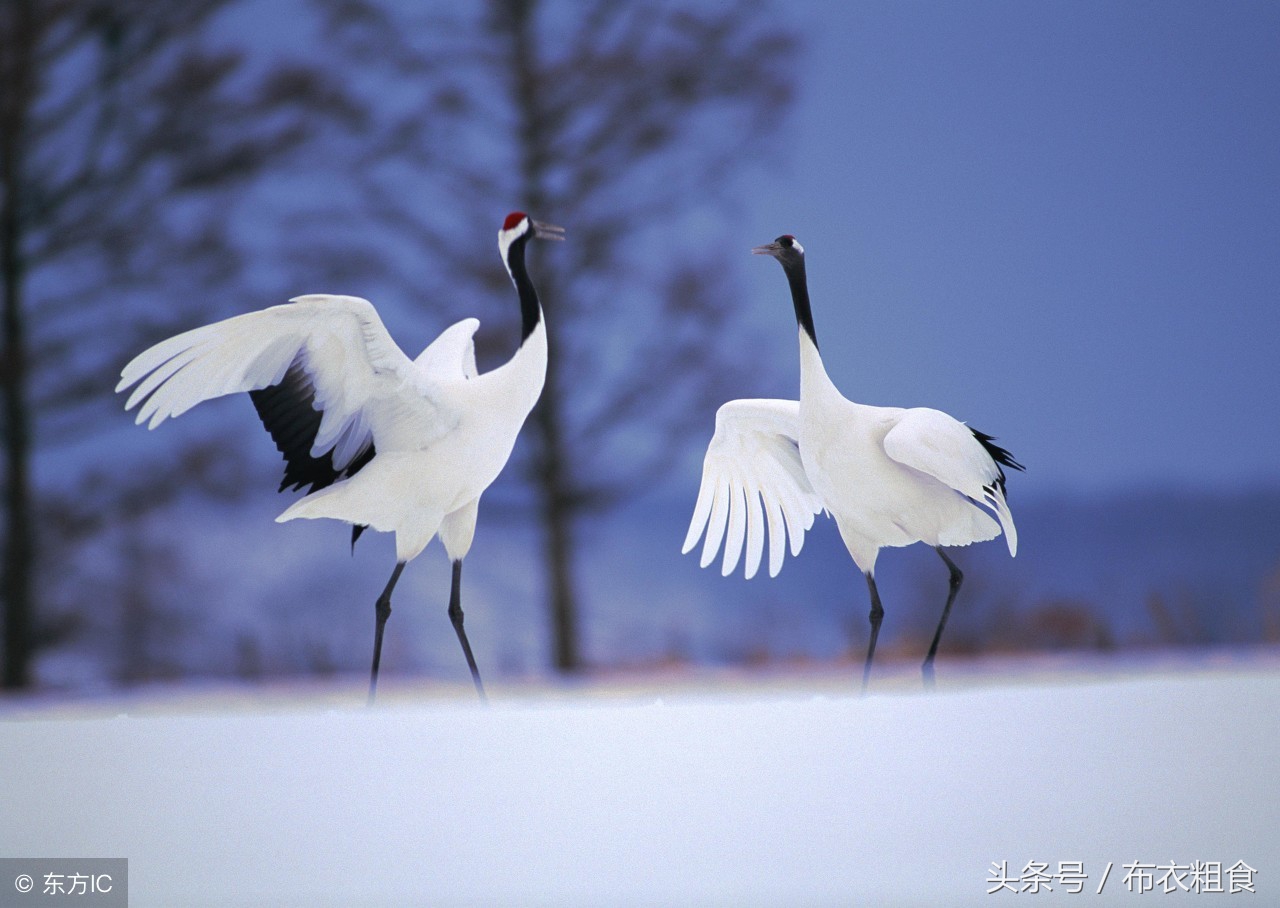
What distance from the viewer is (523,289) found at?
3092 millimetres

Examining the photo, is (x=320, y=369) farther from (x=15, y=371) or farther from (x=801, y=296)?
(x=15, y=371)

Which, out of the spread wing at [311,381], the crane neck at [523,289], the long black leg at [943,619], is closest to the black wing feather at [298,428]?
the spread wing at [311,381]

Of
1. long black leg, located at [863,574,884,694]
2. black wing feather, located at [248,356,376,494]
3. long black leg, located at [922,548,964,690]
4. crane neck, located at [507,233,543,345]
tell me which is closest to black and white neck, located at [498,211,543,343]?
crane neck, located at [507,233,543,345]

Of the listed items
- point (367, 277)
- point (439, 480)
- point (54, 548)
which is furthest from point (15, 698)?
point (439, 480)

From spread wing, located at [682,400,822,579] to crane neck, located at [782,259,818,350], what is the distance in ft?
1.23

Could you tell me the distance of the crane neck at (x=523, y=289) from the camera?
3072 millimetres

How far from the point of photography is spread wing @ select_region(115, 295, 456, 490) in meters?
2.88

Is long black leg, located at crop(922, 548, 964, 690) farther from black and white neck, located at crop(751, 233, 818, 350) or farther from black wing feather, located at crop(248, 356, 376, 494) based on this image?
black wing feather, located at crop(248, 356, 376, 494)

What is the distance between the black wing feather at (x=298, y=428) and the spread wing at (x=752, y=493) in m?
0.85

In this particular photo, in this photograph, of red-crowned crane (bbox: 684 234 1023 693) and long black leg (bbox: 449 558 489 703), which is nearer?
red-crowned crane (bbox: 684 234 1023 693)

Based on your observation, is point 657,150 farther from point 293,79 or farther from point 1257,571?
point 1257,571

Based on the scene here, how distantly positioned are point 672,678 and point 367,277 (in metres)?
1.86

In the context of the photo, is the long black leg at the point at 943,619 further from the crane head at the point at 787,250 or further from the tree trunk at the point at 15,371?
the tree trunk at the point at 15,371

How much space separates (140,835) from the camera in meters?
2.66
